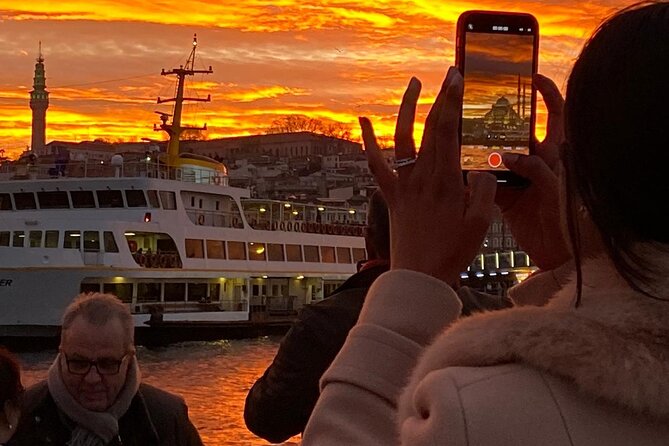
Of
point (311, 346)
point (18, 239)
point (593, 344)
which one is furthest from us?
point (18, 239)

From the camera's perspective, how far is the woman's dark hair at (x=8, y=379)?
2.35 metres

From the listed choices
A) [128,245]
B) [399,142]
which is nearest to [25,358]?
[128,245]

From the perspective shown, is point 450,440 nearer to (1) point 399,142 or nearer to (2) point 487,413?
(2) point 487,413

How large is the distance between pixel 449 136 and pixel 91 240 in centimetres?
2313

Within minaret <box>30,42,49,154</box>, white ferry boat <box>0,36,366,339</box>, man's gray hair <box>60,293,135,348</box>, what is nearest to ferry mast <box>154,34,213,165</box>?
white ferry boat <box>0,36,366,339</box>

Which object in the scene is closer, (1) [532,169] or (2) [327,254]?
(1) [532,169]

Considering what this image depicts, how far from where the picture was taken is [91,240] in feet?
77.4

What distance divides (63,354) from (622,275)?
2003 millimetres

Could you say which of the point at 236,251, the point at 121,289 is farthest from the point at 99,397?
the point at 236,251

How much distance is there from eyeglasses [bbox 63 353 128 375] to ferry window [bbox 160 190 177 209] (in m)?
23.0

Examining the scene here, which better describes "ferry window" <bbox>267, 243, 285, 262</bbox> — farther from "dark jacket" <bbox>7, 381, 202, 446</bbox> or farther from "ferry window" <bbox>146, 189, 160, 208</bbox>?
Answer: "dark jacket" <bbox>7, 381, 202, 446</bbox>

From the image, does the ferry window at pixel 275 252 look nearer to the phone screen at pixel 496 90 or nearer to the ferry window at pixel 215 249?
→ the ferry window at pixel 215 249

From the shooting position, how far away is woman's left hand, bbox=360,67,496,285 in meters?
1.08

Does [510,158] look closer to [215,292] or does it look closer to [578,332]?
[578,332]
